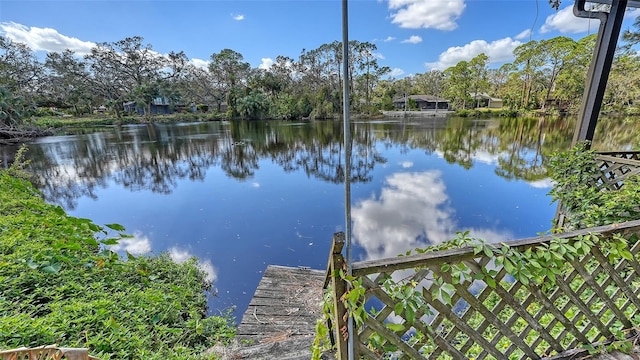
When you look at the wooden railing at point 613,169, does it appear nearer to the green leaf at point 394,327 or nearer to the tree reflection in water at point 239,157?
the green leaf at point 394,327

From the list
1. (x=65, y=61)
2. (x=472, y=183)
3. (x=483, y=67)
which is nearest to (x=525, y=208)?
(x=472, y=183)

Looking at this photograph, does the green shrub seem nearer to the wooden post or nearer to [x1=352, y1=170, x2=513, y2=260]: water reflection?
[x1=352, y1=170, x2=513, y2=260]: water reflection

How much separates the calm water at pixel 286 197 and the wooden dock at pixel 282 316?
0.66 meters

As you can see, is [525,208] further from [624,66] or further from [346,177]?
[624,66]

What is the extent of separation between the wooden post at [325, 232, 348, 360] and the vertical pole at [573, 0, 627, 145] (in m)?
4.35

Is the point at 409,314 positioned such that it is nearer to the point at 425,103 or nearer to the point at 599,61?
the point at 599,61

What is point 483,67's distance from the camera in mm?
36094

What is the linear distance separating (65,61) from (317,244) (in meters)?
43.8

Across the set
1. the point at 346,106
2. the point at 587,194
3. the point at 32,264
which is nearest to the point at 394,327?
the point at 346,106

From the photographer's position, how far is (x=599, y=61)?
10.5 ft

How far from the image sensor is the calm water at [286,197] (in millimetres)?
4898

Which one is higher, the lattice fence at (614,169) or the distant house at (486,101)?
the distant house at (486,101)

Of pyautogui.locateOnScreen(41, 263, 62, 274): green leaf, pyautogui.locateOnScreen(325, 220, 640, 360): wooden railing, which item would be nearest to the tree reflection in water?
pyautogui.locateOnScreen(41, 263, 62, 274): green leaf

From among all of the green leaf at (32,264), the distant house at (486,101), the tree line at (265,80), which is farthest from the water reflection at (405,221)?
the distant house at (486,101)
